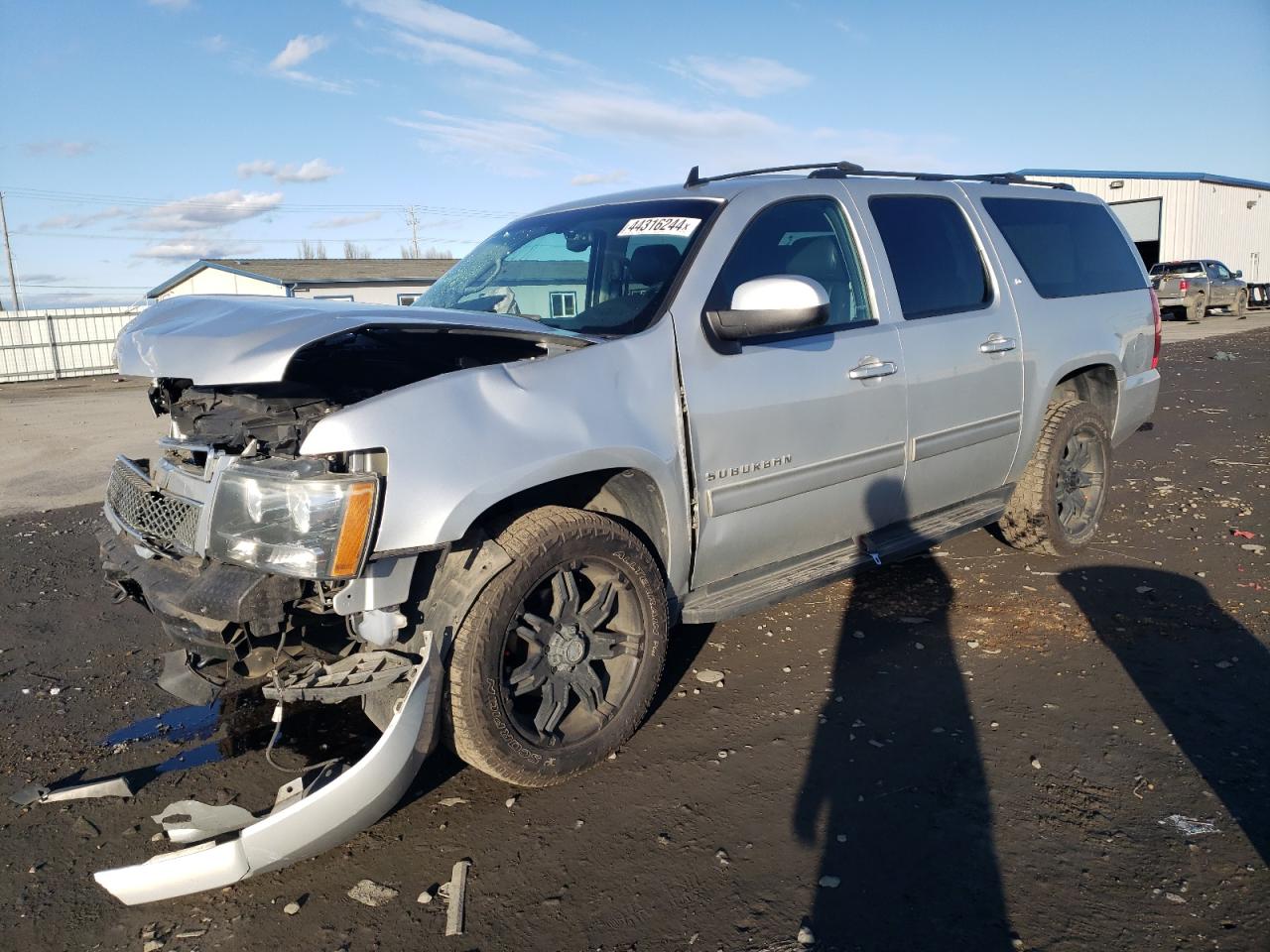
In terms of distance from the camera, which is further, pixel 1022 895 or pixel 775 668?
pixel 775 668

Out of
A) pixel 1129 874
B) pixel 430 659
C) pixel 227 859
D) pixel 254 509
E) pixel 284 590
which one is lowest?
pixel 1129 874

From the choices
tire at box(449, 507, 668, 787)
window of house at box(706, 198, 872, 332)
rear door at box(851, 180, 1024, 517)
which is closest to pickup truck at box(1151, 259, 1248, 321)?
rear door at box(851, 180, 1024, 517)

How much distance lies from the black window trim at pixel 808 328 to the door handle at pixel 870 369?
0.53ft

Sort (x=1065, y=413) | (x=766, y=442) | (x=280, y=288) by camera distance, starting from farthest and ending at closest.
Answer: (x=280, y=288)
(x=1065, y=413)
(x=766, y=442)

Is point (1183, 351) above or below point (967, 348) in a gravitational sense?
below

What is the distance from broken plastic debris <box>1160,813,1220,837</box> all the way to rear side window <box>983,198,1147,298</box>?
119 inches

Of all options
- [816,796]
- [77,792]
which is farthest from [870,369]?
[77,792]

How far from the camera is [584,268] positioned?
13.1 feet

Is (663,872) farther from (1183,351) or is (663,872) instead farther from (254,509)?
(1183,351)

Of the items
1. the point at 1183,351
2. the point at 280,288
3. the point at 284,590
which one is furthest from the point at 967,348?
the point at 280,288

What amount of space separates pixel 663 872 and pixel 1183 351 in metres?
20.5

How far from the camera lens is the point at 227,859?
242cm

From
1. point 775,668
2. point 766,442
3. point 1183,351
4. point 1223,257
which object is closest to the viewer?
point 766,442

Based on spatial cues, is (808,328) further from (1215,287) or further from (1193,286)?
(1215,287)
